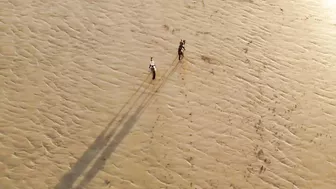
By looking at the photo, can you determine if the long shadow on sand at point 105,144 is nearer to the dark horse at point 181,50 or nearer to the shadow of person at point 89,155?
the shadow of person at point 89,155

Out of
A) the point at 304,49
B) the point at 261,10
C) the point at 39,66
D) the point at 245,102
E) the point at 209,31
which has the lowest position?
the point at 39,66

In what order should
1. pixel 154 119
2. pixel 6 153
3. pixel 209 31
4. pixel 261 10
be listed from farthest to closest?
1. pixel 261 10
2. pixel 209 31
3. pixel 154 119
4. pixel 6 153

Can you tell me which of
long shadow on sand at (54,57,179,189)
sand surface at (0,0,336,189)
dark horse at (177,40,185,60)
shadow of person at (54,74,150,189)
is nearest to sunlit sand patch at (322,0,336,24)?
sand surface at (0,0,336,189)

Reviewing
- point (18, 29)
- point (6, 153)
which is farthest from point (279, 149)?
point (18, 29)

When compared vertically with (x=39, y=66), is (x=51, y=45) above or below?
above

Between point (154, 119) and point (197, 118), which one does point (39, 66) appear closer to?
point (154, 119)

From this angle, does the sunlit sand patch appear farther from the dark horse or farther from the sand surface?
the dark horse

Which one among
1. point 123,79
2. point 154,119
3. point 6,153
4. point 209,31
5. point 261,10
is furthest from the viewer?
point 261,10
